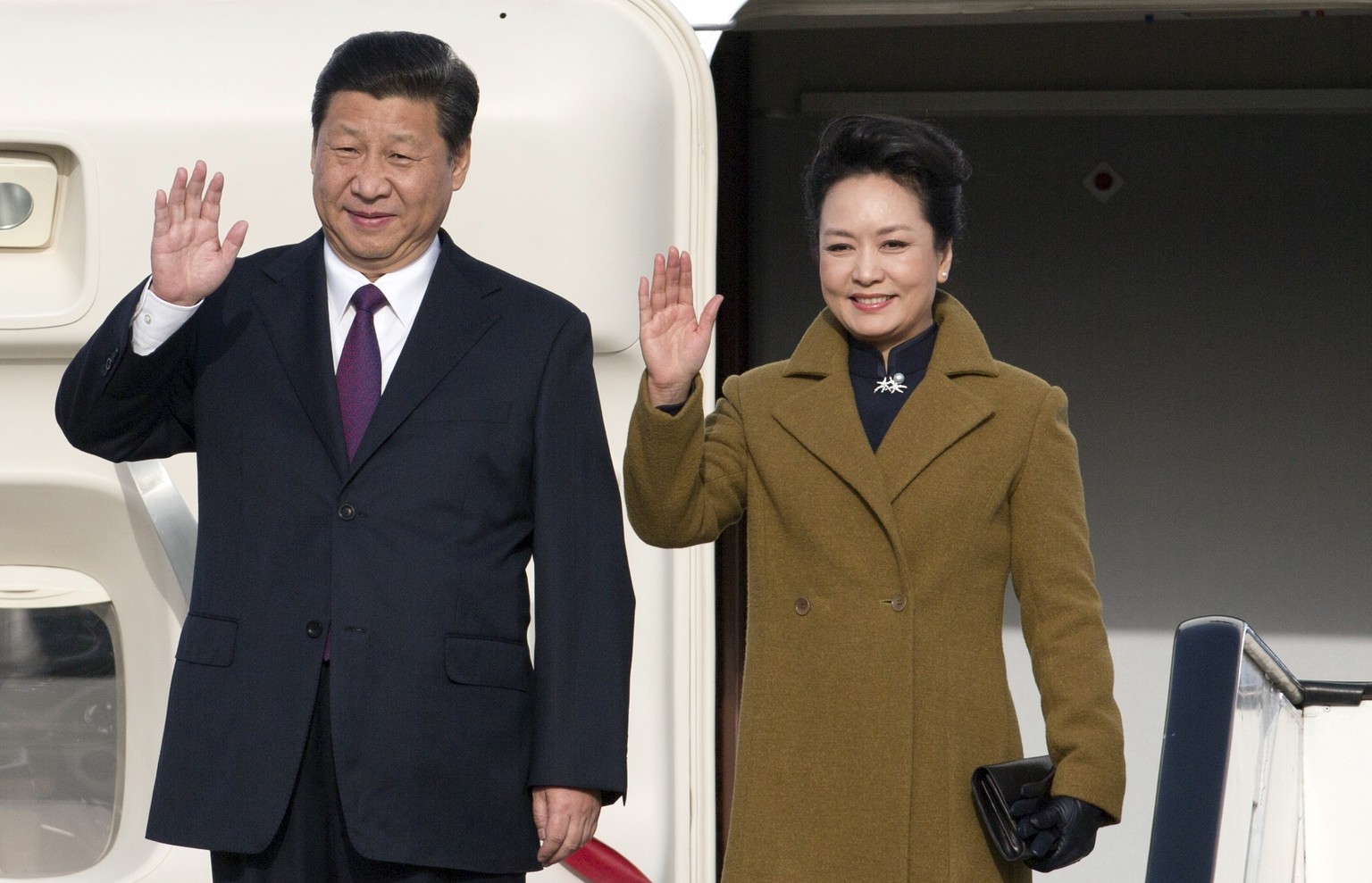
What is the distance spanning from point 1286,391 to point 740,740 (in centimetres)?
329

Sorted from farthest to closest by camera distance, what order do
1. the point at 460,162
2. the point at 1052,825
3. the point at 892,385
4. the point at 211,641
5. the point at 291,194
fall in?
the point at 291,194 → the point at 460,162 → the point at 892,385 → the point at 211,641 → the point at 1052,825

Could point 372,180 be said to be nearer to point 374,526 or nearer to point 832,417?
point 374,526

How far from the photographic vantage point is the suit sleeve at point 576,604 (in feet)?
6.86

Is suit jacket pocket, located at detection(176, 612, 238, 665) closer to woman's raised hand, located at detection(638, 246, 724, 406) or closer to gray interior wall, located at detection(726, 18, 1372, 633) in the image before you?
woman's raised hand, located at detection(638, 246, 724, 406)

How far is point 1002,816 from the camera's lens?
6.45 feet

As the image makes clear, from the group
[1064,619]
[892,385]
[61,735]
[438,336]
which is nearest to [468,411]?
[438,336]

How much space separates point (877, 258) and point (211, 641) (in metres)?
0.88

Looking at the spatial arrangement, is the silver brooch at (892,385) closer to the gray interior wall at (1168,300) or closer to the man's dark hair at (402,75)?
the man's dark hair at (402,75)

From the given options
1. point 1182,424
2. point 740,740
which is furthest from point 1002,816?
point 1182,424

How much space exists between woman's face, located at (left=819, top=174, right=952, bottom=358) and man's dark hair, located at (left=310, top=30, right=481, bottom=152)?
0.49m

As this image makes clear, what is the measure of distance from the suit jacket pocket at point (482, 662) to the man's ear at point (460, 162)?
0.58 metres

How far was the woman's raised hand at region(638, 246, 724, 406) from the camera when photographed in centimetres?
205

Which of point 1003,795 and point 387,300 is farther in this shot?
point 387,300

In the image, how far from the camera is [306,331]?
7.06 feet
